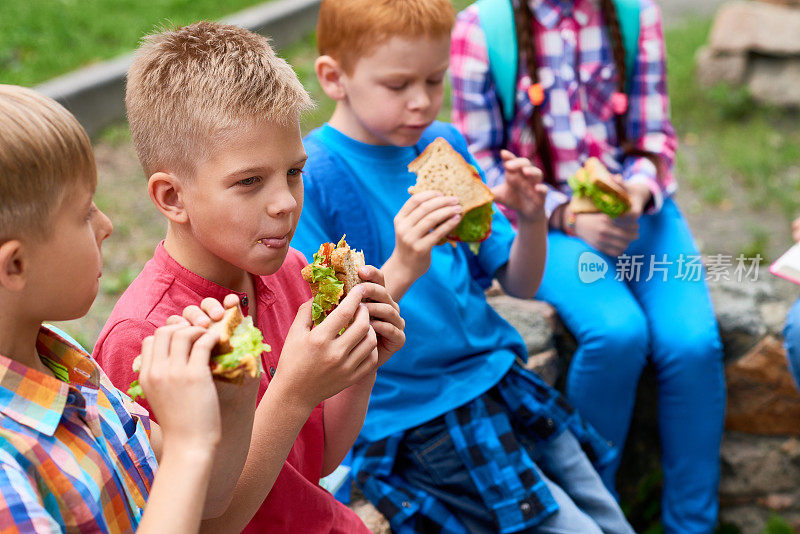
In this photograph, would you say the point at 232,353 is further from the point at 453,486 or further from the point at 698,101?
the point at 698,101

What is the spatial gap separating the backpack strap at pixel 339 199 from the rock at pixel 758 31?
203 inches

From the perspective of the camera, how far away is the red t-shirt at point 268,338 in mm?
1584

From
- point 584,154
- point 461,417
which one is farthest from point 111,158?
point 461,417

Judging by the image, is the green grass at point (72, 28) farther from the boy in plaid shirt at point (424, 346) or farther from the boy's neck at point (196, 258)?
the boy's neck at point (196, 258)

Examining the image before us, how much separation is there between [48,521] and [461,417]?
1374 millimetres

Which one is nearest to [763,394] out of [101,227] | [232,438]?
[232,438]

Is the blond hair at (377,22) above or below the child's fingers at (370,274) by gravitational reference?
above

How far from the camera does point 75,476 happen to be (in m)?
1.23

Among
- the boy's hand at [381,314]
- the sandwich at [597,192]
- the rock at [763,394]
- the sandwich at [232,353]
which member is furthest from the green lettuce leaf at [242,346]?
the rock at [763,394]

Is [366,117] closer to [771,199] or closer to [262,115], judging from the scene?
[262,115]

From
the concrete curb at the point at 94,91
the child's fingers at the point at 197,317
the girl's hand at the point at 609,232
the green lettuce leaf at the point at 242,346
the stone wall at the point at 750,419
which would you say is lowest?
the stone wall at the point at 750,419

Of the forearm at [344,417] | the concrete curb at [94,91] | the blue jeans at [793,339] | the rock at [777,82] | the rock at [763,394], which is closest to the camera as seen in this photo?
the forearm at [344,417]

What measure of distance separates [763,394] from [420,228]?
6.24ft

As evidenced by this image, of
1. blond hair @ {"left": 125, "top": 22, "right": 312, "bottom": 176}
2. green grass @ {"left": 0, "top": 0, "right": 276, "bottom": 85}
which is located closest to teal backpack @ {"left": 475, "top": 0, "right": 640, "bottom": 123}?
blond hair @ {"left": 125, "top": 22, "right": 312, "bottom": 176}
